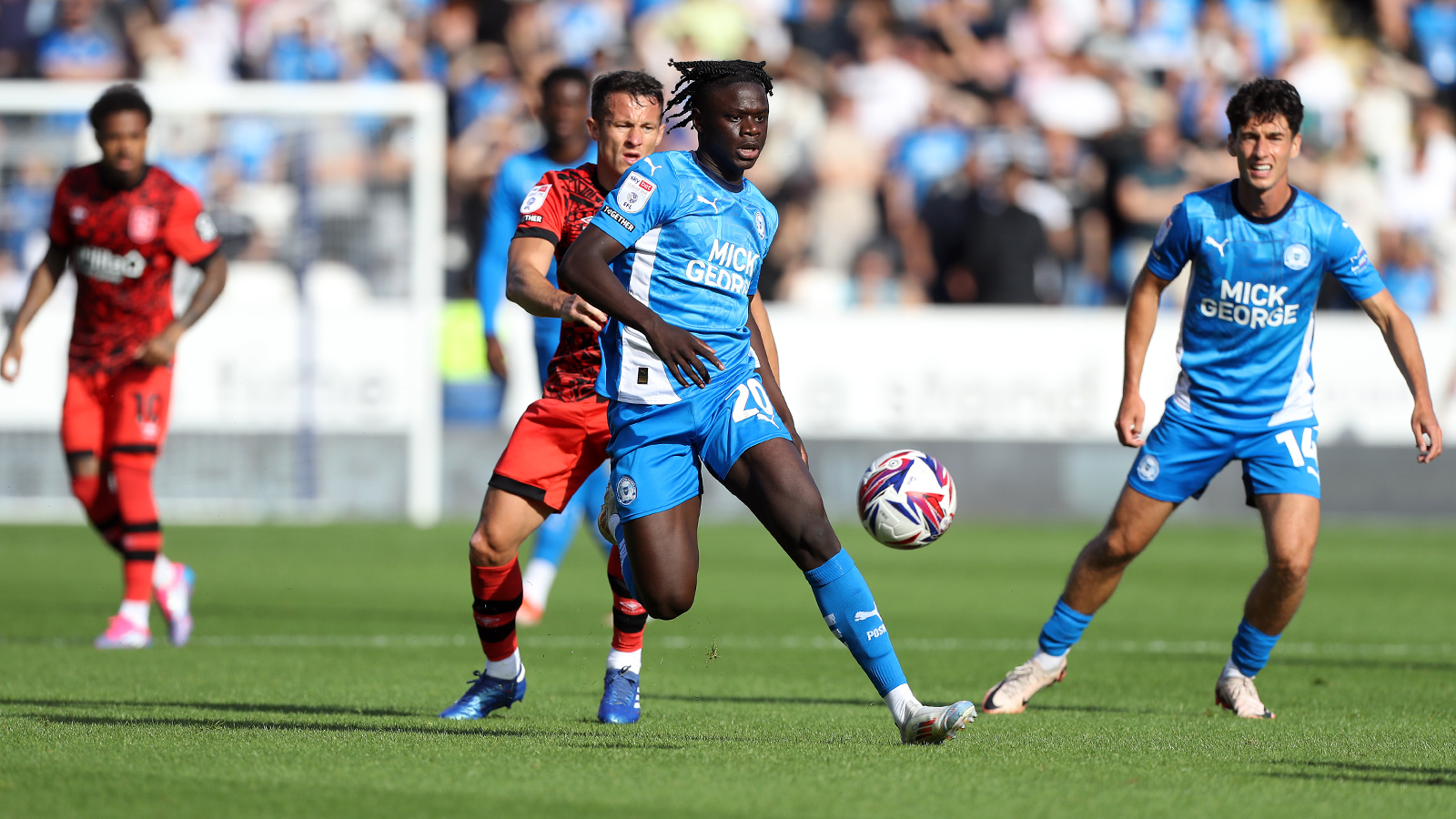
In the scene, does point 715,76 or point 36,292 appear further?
point 36,292

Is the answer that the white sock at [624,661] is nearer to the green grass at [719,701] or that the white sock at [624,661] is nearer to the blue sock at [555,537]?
the green grass at [719,701]

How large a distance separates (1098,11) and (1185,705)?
561 inches

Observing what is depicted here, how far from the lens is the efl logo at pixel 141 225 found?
910 cm

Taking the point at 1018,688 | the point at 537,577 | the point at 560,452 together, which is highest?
the point at 560,452

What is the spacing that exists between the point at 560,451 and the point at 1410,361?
126 inches

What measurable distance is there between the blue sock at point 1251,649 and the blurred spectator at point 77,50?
47.7 feet

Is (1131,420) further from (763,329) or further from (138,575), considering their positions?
(138,575)

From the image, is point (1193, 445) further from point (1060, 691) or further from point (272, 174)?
point (272, 174)

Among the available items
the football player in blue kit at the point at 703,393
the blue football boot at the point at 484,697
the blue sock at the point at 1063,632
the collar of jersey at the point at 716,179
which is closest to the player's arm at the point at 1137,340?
the blue sock at the point at 1063,632

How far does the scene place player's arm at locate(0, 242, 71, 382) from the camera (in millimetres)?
Result: 9227

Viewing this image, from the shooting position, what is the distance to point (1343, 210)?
59.3ft

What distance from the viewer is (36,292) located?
934cm

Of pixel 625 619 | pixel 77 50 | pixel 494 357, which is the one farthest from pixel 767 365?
pixel 77 50

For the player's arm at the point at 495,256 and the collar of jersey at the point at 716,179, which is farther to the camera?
the player's arm at the point at 495,256
